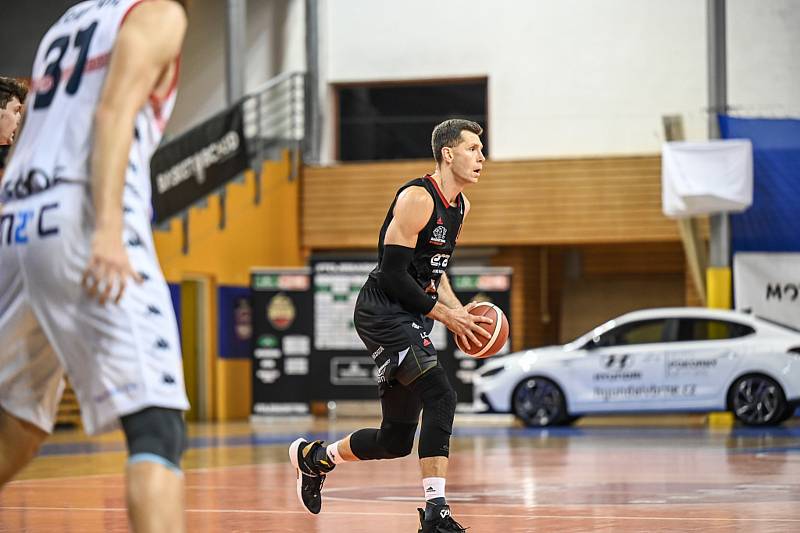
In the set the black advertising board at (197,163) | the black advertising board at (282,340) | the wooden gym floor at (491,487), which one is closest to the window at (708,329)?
the wooden gym floor at (491,487)

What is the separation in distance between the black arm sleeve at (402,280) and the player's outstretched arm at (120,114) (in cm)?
348

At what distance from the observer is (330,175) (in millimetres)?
27016

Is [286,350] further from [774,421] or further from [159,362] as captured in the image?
[159,362]

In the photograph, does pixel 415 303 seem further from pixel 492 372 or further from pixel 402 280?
pixel 492 372

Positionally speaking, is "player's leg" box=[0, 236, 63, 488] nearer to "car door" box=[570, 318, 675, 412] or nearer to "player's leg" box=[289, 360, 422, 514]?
"player's leg" box=[289, 360, 422, 514]

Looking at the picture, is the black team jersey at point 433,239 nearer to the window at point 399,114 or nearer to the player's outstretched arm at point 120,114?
the player's outstretched arm at point 120,114

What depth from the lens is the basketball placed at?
25.3 feet

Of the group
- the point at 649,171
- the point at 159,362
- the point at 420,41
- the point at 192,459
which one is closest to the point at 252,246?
the point at 420,41

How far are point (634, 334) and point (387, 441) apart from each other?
13.9 meters

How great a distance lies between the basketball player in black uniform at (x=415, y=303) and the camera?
747 cm

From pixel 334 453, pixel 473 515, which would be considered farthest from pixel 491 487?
pixel 334 453

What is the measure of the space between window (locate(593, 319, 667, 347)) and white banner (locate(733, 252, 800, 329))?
198 centimetres

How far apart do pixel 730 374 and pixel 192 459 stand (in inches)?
338

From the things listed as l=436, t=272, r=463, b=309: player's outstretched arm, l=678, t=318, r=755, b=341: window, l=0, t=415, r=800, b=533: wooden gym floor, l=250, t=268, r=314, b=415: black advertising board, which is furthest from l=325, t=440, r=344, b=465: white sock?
l=250, t=268, r=314, b=415: black advertising board
